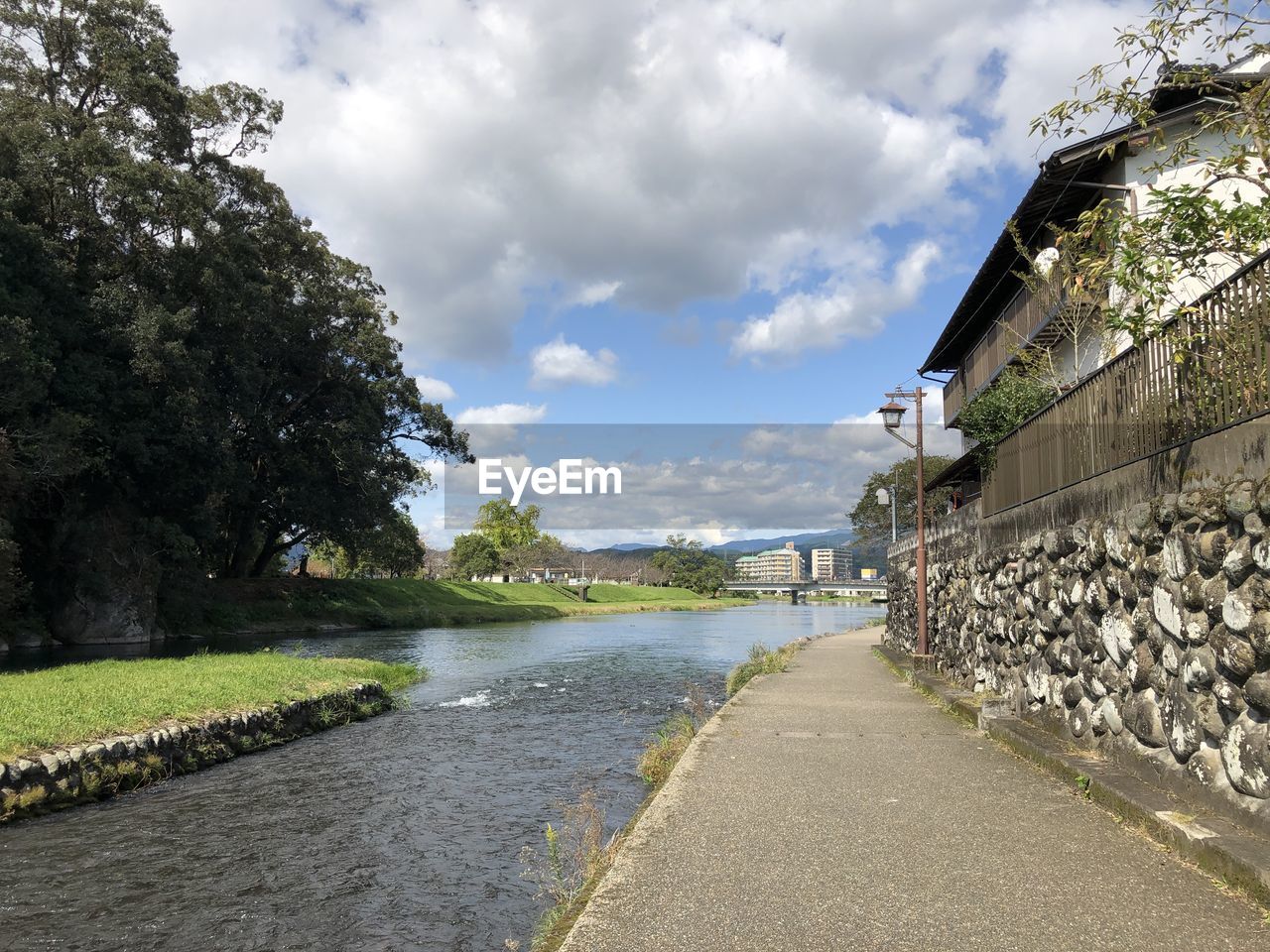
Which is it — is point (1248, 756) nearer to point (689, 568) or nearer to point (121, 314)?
point (121, 314)

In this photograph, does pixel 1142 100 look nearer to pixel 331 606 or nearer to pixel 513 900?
pixel 513 900

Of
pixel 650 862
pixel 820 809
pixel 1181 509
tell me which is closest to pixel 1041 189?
pixel 1181 509

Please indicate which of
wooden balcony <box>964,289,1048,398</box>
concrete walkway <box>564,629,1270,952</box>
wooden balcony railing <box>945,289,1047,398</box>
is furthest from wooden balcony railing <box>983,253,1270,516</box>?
wooden balcony railing <box>945,289,1047,398</box>

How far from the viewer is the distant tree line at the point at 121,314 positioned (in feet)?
75.9

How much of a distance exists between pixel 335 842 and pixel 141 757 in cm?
338

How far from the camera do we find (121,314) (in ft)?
83.7

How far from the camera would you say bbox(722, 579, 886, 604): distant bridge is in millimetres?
130500

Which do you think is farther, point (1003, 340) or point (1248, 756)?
point (1003, 340)

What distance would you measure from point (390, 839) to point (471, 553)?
82.4m

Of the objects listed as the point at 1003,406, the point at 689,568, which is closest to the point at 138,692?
the point at 1003,406

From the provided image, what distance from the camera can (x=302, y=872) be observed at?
6.70 m

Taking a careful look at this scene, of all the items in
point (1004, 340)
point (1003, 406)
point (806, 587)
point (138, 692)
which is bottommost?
point (806, 587)

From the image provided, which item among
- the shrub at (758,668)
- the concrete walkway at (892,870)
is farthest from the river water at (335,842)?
the shrub at (758,668)

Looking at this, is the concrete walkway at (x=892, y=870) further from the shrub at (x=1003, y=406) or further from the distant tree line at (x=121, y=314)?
the distant tree line at (x=121, y=314)
